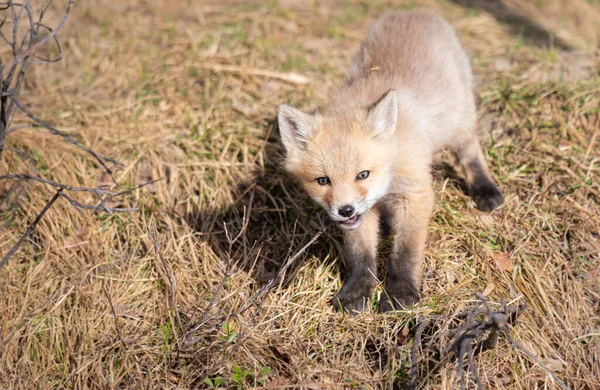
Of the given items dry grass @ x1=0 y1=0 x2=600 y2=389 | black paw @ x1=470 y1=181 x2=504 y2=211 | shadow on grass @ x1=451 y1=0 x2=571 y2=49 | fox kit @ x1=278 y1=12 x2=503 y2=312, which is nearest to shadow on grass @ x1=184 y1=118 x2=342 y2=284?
dry grass @ x1=0 y1=0 x2=600 y2=389

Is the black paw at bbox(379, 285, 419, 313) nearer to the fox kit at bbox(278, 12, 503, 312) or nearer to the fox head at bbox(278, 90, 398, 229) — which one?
the fox kit at bbox(278, 12, 503, 312)

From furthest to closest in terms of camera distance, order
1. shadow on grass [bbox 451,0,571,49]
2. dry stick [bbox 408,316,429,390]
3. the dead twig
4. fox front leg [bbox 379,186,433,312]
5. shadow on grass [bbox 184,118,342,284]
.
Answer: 1. shadow on grass [bbox 451,0,571,49]
2. shadow on grass [bbox 184,118,342,284]
3. fox front leg [bbox 379,186,433,312]
4. dry stick [bbox 408,316,429,390]
5. the dead twig

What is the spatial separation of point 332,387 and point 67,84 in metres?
3.70

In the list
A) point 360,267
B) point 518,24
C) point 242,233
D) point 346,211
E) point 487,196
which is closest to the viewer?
point 346,211

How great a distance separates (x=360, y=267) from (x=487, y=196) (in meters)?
1.12

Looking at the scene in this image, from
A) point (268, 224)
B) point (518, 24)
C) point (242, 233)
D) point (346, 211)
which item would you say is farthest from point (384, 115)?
point (518, 24)

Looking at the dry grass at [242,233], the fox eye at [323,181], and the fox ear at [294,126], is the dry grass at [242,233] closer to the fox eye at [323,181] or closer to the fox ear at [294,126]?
the fox eye at [323,181]

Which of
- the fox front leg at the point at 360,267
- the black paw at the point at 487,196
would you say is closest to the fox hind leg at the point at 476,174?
the black paw at the point at 487,196

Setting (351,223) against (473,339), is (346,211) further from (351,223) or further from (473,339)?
(473,339)

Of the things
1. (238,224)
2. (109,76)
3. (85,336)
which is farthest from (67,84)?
(85,336)

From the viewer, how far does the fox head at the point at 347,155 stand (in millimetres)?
2889

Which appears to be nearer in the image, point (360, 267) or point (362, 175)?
point (362, 175)

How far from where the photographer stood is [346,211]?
2820 mm

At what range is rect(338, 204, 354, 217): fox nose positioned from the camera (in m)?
2.81
